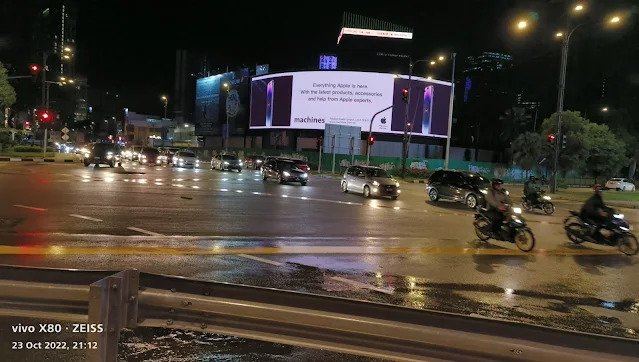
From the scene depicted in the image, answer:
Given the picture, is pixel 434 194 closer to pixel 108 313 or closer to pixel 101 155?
pixel 108 313

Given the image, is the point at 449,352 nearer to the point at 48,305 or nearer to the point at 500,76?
the point at 48,305

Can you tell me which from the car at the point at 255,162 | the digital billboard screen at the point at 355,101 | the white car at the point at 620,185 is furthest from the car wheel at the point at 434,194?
the digital billboard screen at the point at 355,101

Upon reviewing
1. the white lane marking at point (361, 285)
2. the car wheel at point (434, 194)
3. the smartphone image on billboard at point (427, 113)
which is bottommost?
the white lane marking at point (361, 285)

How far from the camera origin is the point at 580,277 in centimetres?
828

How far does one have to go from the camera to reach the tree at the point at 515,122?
2926 inches

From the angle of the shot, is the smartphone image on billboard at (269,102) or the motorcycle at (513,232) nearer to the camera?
the motorcycle at (513,232)

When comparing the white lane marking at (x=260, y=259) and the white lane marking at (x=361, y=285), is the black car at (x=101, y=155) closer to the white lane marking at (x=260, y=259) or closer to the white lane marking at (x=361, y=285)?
the white lane marking at (x=260, y=259)

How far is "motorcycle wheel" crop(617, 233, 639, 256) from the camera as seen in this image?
10758mm

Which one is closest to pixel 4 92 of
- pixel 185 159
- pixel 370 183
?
pixel 185 159

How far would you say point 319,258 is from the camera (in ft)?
28.3

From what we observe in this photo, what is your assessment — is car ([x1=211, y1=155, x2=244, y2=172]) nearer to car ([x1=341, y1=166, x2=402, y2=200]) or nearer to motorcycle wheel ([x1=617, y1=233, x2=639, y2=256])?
car ([x1=341, y1=166, x2=402, y2=200])

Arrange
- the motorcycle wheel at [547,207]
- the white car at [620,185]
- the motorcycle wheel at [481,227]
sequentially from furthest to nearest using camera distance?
the white car at [620,185] < the motorcycle wheel at [547,207] < the motorcycle wheel at [481,227]

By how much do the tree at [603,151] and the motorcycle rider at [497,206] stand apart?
117 ft

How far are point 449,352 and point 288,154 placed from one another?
56.5 m
